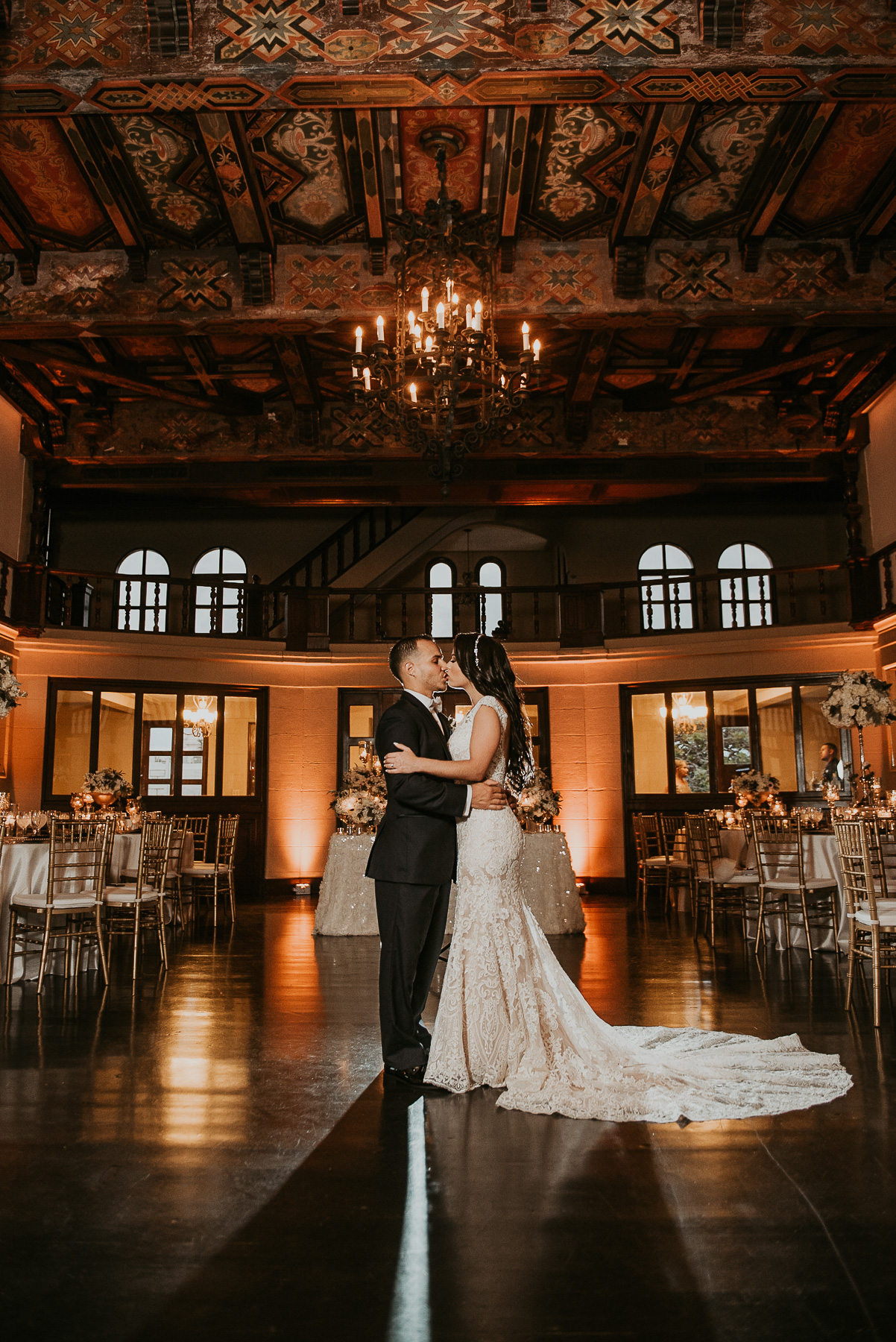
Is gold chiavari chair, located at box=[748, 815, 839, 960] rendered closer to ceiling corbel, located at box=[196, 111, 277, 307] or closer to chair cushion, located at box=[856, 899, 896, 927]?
chair cushion, located at box=[856, 899, 896, 927]

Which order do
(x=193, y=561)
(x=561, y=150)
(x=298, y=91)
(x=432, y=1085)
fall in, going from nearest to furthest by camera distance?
1. (x=432, y=1085)
2. (x=298, y=91)
3. (x=561, y=150)
4. (x=193, y=561)

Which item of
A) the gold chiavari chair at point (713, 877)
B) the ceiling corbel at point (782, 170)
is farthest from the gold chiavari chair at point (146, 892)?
the ceiling corbel at point (782, 170)

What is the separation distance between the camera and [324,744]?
528 inches

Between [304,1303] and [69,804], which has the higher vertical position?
[69,804]

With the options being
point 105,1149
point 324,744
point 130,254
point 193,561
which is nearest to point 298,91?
point 130,254

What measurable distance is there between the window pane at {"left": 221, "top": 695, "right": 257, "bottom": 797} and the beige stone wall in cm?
30

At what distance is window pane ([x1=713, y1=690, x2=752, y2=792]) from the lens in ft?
42.7

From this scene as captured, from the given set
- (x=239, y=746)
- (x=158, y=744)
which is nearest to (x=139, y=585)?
(x=158, y=744)

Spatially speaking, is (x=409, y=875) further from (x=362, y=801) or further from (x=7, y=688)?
(x=7, y=688)

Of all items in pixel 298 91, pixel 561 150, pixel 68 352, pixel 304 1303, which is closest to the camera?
pixel 304 1303

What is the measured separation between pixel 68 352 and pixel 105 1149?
9.41m

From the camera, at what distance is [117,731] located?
1290 centimetres

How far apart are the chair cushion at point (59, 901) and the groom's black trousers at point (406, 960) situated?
3006 mm

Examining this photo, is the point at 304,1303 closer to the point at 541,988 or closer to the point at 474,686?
the point at 541,988
